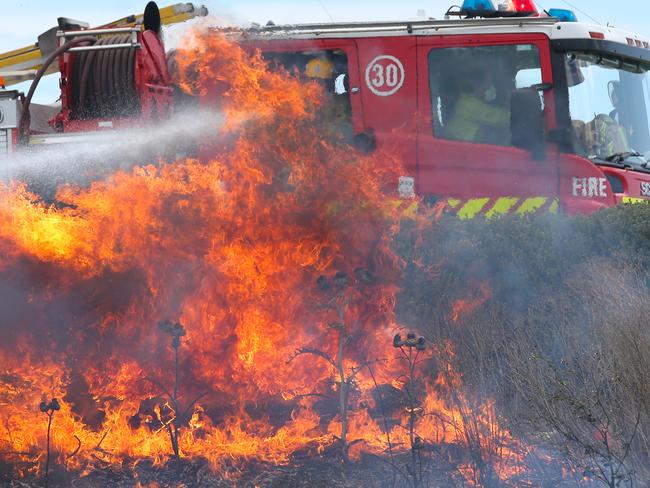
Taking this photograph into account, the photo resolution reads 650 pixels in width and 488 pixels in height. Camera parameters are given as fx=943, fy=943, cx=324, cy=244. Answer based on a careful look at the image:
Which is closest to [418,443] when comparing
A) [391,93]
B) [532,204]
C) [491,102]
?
[532,204]

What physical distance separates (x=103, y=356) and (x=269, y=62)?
4.04m

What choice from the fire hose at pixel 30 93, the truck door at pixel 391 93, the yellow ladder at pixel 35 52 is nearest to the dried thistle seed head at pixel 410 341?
the truck door at pixel 391 93

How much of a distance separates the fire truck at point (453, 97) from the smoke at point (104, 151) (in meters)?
0.12

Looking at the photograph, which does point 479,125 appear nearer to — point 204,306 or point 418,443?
point 204,306

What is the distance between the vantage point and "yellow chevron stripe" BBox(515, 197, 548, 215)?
9.85m

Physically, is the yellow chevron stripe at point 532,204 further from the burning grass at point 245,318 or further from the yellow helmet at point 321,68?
the yellow helmet at point 321,68

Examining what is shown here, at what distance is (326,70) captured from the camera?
10305 mm

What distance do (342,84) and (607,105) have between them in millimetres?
2856

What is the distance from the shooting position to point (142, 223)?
756 centimetres

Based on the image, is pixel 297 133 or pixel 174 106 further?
pixel 174 106

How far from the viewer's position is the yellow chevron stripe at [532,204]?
9.85m

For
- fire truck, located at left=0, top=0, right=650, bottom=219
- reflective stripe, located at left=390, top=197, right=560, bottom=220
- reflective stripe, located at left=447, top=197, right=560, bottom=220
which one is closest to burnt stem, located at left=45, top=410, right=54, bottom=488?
fire truck, located at left=0, top=0, right=650, bottom=219

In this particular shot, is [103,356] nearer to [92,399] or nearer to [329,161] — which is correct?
[92,399]

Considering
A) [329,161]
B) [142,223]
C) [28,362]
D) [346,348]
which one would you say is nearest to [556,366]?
[346,348]
